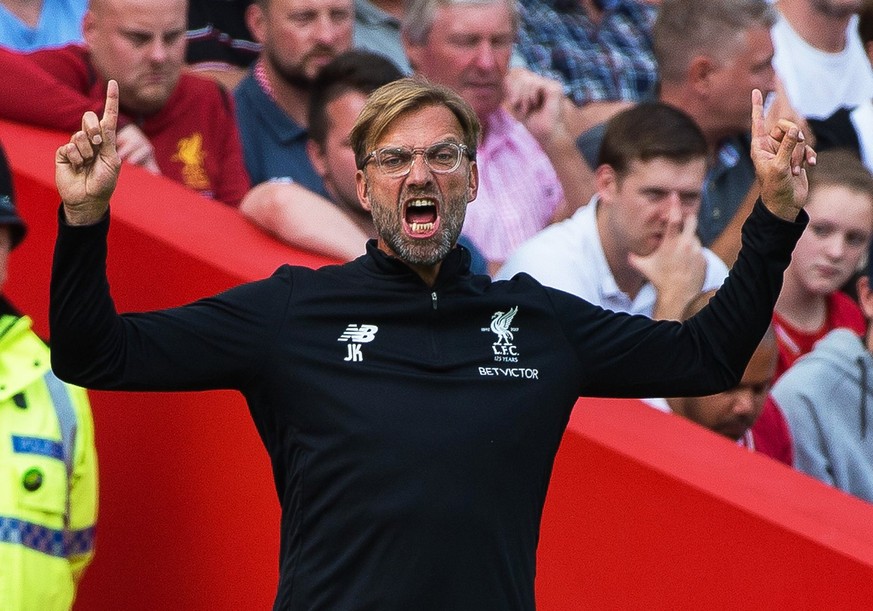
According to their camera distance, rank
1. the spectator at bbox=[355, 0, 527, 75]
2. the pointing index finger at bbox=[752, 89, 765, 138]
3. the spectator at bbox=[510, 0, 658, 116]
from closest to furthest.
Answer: the pointing index finger at bbox=[752, 89, 765, 138]
the spectator at bbox=[355, 0, 527, 75]
the spectator at bbox=[510, 0, 658, 116]

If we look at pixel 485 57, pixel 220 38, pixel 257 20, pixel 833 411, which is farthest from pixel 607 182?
pixel 220 38

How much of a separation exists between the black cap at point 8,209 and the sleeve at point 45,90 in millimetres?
787

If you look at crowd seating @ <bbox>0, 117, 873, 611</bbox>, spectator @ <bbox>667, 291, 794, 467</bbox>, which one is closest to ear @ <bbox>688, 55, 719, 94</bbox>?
spectator @ <bbox>667, 291, 794, 467</bbox>

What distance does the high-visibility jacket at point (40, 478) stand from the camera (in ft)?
12.6

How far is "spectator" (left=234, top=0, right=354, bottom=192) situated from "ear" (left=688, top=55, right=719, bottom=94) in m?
1.38

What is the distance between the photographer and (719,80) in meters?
6.18

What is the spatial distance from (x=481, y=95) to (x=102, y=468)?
2.01 m

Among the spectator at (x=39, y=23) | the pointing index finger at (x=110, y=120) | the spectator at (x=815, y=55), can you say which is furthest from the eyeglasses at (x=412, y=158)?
the spectator at (x=815, y=55)

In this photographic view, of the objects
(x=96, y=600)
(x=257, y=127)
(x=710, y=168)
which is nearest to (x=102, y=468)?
(x=96, y=600)

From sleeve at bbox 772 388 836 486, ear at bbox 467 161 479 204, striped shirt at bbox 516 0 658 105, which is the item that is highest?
ear at bbox 467 161 479 204

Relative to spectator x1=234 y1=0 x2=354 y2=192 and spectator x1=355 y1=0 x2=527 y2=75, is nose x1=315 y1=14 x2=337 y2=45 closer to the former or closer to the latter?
spectator x1=234 y1=0 x2=354 y2=192

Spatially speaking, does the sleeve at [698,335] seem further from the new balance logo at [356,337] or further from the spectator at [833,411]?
the spectator at [833,411]

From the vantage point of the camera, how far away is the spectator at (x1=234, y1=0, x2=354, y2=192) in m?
5.49

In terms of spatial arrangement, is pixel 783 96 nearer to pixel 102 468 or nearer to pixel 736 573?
pixel 736 573
